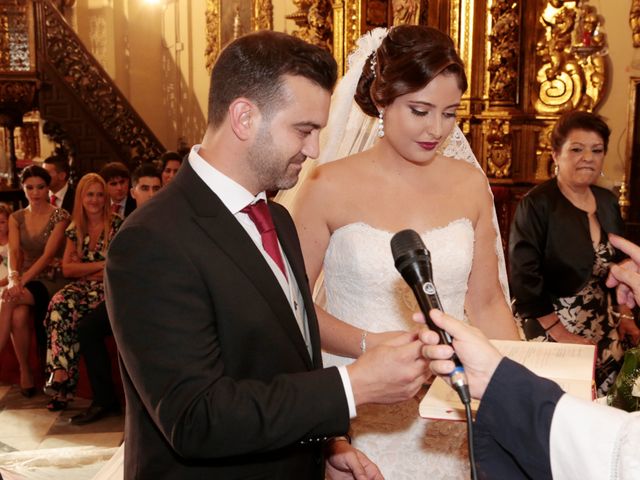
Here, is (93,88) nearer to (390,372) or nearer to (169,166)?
(169,166)

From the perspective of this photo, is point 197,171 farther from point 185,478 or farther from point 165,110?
point 165,110

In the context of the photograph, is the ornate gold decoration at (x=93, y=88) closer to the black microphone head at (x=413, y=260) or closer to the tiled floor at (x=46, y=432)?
the tiled floor at (x=46, y=432)

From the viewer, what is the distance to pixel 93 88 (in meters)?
11.9

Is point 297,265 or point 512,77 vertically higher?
point 512,77

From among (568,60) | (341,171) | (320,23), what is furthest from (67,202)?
(341,171)

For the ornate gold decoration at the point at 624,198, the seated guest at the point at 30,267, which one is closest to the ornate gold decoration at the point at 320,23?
the ornate gold decoration at the point at 624,198

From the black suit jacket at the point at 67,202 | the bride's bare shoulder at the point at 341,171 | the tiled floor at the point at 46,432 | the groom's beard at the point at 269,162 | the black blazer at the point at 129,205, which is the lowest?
the tiled floor at the point at 46,432

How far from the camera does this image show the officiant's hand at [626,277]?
7.81 feet

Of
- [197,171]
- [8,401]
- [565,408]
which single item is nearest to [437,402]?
[565,408]

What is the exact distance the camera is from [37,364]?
694 centimetres

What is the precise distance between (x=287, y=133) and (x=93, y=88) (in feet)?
35.3

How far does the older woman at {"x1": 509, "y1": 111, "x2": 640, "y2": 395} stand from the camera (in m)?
4.05

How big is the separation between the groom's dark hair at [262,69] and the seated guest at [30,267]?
531cm

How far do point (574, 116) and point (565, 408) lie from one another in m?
3.07
